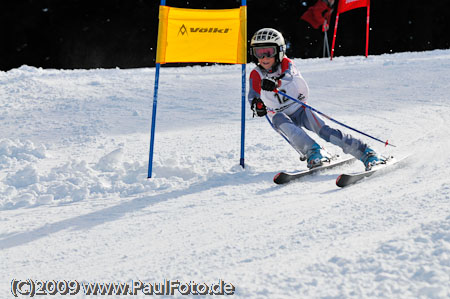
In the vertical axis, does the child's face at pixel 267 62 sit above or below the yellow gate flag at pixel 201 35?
below

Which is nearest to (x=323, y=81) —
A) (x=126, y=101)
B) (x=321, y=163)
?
(x=126, y=101)

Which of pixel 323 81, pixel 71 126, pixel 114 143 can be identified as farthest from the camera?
pixel 323 81

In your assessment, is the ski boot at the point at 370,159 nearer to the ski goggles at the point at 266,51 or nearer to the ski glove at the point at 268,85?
the ski glove at the point at 268,85

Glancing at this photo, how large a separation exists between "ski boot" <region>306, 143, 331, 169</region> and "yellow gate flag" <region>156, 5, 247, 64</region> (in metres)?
1.05

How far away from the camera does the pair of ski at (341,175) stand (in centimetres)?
394

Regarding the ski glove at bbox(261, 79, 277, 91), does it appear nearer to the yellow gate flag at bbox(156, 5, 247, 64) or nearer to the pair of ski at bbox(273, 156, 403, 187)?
the yellow gate flag at bbox(156, 5, 247, 64)

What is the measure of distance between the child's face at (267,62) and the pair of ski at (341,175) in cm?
99

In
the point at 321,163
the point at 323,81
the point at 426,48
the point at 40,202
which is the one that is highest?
the point at 426,48

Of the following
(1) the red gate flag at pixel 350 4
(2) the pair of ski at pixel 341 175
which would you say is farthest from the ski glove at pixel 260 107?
(1) the red gate flag at pixel 350 4

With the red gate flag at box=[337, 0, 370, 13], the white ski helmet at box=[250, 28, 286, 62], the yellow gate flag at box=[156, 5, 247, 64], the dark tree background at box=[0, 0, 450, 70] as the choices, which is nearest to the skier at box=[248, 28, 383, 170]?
the white ski helmet at box=[250, 28, 286, 62]

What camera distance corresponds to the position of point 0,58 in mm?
20078

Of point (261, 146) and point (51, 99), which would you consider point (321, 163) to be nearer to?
point (261, 146)

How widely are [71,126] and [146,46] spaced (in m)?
14.4

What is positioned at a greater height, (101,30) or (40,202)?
(101,30)
